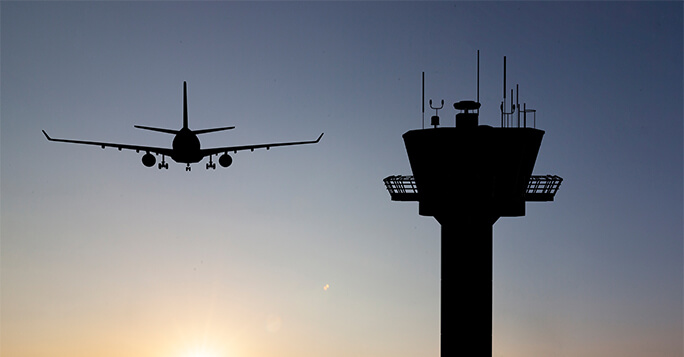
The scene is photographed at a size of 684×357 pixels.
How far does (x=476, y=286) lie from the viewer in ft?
148

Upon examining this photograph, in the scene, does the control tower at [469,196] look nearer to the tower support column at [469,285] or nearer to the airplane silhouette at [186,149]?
the tower support column at [469,285]

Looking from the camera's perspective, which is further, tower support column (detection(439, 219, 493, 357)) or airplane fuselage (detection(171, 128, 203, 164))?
airplane fuselage (detection(171, 128, 203, 164))

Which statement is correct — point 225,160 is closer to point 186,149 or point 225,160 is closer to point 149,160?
point 186,149

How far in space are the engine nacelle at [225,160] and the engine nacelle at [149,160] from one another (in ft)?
17.7

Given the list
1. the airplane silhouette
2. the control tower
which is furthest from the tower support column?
the airplane silhouette

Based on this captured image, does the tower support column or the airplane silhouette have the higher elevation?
the airplane silhouette

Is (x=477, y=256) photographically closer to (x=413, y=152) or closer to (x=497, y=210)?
(x=497, y=210)

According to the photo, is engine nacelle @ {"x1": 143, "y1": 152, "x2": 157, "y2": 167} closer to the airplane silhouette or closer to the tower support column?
the airplane silhouette

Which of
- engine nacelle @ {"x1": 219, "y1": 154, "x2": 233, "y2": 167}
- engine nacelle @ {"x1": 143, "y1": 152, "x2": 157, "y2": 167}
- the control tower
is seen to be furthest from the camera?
engine nacelle @ {"x1": 219, "y1": 154, "x2": 233, "y2": 167}

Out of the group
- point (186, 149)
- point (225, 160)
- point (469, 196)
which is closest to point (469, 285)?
point (469, 196)

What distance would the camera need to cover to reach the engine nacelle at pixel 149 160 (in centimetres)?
6234

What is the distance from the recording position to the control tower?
44.3 metres

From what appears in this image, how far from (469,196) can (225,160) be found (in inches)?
1033

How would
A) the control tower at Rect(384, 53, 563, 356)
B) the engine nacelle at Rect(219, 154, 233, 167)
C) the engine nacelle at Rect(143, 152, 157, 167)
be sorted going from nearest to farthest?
the control tower at Rect(384, 53, 563, 356), the engine nacelle at Rect(143, 152, 157, 167), the engine nacelle at Rect(219, 154, 233, 167)
